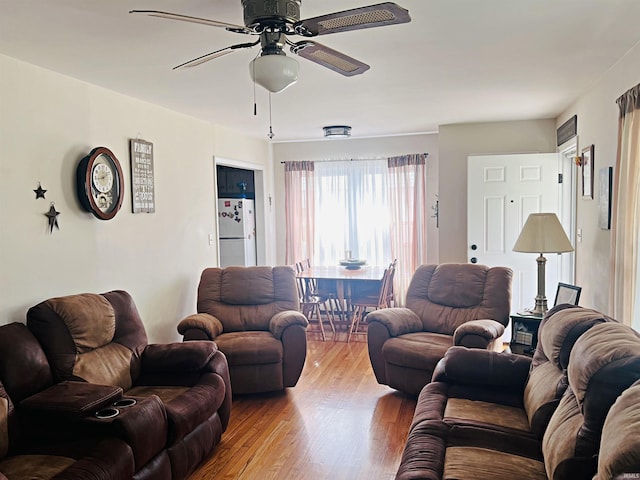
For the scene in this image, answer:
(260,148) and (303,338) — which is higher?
(260,148)

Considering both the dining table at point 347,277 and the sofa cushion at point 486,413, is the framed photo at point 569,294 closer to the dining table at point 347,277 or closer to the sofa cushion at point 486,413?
the sofa cushion at point 486,413

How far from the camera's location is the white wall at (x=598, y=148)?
320cm

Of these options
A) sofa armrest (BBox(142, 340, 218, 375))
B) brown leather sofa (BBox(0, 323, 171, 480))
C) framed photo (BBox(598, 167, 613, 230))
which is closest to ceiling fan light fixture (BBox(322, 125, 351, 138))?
framed photo (BBox(598, 167, 613, 230))

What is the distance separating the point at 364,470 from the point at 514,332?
5.07ft

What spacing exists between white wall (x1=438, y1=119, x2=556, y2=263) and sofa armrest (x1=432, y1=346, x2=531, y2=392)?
9.48 feet

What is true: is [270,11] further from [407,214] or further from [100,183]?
[407,214]

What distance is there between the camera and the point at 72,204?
3.44 meters

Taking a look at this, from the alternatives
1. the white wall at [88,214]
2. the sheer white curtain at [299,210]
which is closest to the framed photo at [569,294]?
the white wall at [88,214]

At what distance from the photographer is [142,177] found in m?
4.22

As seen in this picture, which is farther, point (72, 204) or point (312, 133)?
point (312, 133)

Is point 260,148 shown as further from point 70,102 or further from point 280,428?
point 280,428

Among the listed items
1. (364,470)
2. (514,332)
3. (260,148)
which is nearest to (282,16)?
(364,470)

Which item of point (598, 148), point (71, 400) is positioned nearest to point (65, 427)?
point (71, 400)

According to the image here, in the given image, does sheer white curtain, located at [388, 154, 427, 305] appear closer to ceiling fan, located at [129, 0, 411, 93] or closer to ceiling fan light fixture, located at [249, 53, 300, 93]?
ceiling fan, located at [129, 0, 411, 93]
